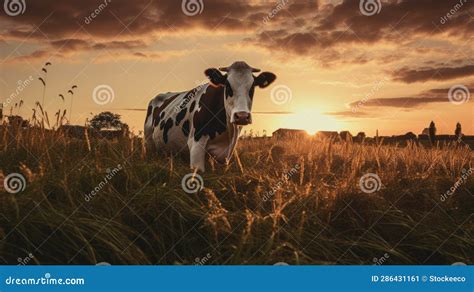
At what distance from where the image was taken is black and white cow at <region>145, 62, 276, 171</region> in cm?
663

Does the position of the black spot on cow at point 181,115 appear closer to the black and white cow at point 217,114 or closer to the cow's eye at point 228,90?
the black and white cow at point 217,114

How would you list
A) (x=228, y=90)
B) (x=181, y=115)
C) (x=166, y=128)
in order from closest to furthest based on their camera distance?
(x=228, y=90) < (x=181, y=115) < (x=166, y=128)

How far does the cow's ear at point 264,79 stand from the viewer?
7.09 m

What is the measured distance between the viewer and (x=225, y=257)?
377 cm

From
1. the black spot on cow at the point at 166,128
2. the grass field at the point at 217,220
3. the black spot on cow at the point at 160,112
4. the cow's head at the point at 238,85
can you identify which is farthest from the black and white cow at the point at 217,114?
the grass field at the point at 217,220

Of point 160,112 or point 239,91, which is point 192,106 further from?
point 160,112

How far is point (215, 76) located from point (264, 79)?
720 millimetres

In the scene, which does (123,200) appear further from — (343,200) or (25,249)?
(343,200)

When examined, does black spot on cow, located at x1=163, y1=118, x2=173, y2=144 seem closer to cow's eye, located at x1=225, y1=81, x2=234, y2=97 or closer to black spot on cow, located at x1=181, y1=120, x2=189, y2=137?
black spot on cow, located at x1=181, y1=120, x2=189, y2=137

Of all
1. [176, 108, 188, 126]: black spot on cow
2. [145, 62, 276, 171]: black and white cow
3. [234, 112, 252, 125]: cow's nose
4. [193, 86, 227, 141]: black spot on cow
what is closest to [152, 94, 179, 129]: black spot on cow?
[176, 108, 188, 126]: black spot on cow

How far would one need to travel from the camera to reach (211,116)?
7.14 metres

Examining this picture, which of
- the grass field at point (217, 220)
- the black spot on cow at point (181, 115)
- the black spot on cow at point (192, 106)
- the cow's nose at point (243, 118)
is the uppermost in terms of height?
the black spot on cow at point (192, 106)

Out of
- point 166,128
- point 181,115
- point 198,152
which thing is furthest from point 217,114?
point 166,128

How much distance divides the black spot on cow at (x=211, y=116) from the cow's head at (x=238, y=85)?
0.18 meters
